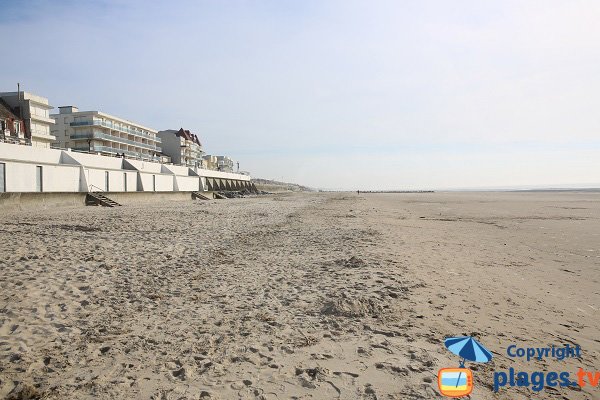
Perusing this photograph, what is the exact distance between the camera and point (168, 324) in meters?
5.66

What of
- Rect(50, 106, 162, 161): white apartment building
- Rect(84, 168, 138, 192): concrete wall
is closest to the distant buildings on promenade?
Rect(50, 106, 162, 161): white apartment building

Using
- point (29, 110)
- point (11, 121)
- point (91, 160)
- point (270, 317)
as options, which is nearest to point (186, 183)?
point (91, 160)

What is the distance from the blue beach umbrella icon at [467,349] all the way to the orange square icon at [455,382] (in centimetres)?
8

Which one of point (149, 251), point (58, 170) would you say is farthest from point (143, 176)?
point (149, 251)

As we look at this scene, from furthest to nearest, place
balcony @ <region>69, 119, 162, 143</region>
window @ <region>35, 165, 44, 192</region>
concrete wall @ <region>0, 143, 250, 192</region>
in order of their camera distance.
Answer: balcony @ <region>69, 119, 162, 143</region>
window @ <region>35, 165, 44, 192</region>
concrete wall @ <region>0, 143, 250, 192</region>

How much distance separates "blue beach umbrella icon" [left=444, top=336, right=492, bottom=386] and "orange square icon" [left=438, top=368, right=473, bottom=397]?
0.08 metres

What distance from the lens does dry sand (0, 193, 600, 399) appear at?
4.02 m

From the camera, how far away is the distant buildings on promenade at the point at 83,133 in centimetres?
5312

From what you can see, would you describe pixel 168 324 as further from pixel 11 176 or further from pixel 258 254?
pixel 11 176

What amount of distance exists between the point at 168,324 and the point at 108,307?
1405mm

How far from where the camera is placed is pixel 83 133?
72.4 metres

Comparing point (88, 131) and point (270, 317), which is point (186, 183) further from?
point (270, 317)

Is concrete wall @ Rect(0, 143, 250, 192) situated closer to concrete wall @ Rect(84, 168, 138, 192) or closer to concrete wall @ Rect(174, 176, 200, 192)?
concrete wall @ Rect(84, 168, 138, 192)

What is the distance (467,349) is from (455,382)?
87 cm
